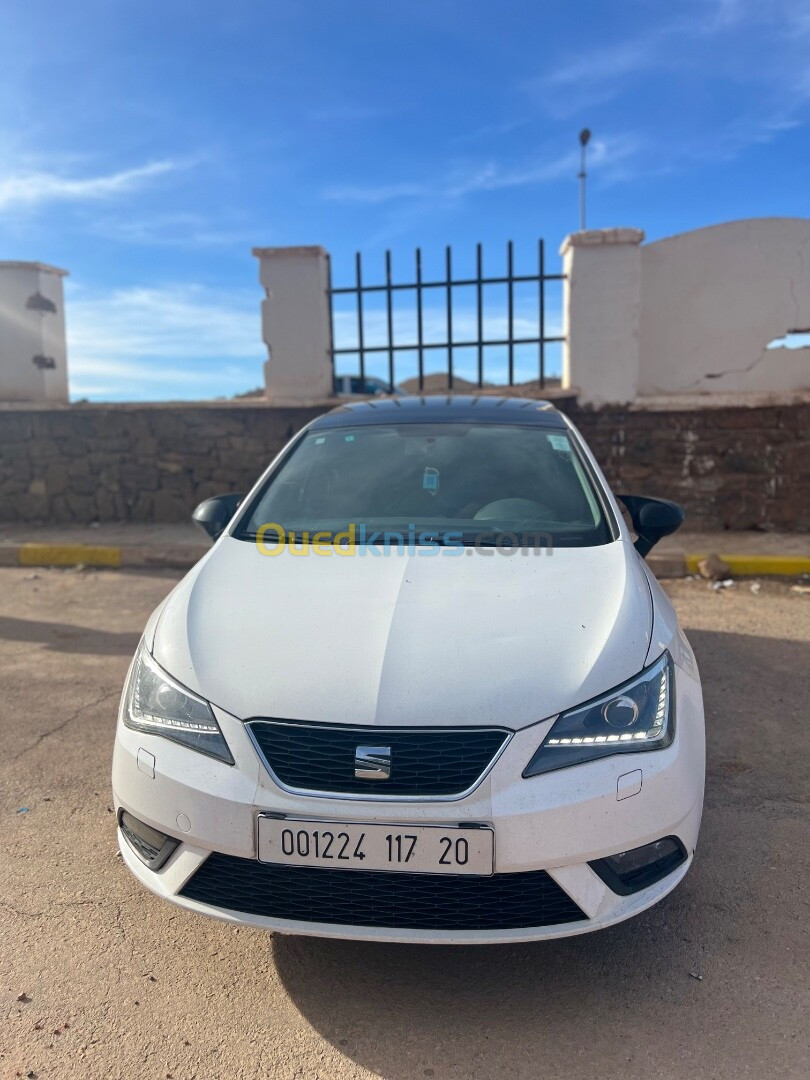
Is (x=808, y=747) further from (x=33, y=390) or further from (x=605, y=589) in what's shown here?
(x=33, y=390)

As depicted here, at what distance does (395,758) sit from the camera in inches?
73.4

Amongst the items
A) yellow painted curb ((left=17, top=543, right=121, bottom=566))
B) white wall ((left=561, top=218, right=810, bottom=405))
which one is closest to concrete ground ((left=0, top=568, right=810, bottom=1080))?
yellow painted curb ((left=17, top=543, right=121, bottom=566))

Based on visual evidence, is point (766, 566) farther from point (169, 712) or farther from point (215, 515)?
point (169, 712)

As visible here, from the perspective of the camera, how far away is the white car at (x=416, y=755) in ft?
6.03

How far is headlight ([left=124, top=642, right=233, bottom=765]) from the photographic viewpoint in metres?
2.01

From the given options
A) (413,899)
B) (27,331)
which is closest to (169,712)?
(413,899)

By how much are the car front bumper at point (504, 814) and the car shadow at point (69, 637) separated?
3.07 meters

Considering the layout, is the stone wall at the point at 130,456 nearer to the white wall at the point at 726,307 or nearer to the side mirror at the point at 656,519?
the white wall at the point at 726,307

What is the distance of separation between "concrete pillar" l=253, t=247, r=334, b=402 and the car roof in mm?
4718

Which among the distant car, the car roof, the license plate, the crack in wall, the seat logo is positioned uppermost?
the distant car

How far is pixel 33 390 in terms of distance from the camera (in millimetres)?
9367

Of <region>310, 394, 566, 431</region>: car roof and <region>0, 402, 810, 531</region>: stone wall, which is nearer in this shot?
<region>310, 394, 566, 431</region>: car roof

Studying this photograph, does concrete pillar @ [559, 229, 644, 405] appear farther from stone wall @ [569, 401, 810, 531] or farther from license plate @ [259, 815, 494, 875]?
license plate @ [259, 815, 494, 875]

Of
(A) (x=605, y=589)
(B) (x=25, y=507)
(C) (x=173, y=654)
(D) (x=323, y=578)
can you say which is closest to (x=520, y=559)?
(A) (x=605, y=589)
